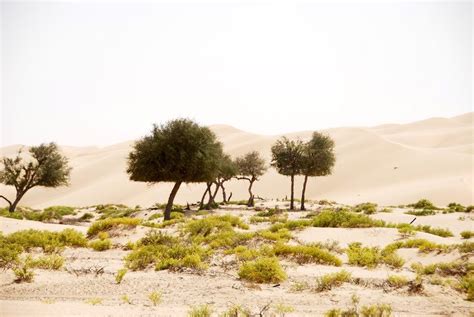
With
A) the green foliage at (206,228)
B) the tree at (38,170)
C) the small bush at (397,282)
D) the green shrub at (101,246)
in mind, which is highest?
the tree at (38,170)

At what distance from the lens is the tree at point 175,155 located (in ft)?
69.5

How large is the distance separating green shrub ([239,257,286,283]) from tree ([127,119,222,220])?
540 inches

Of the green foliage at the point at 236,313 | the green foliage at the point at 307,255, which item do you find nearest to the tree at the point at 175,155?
the green foliage at the point at 307,255

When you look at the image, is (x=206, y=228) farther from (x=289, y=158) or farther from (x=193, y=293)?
(x=289, y=158)

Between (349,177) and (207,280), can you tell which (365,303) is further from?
(349,177)

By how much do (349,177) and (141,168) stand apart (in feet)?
143

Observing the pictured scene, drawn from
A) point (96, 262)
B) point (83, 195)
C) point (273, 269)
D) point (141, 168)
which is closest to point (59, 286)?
point (96, 262)

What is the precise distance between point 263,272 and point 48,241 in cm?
752

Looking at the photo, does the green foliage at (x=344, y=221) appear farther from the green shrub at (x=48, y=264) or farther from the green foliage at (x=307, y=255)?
the green shrub at (x=48, y=264)

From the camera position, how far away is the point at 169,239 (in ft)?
37.9

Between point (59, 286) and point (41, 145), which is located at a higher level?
point (41, 145)

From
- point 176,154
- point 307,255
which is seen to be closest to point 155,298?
point 307,255

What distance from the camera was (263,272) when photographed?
775 centimetres

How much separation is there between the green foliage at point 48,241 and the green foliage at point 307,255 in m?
6.83
